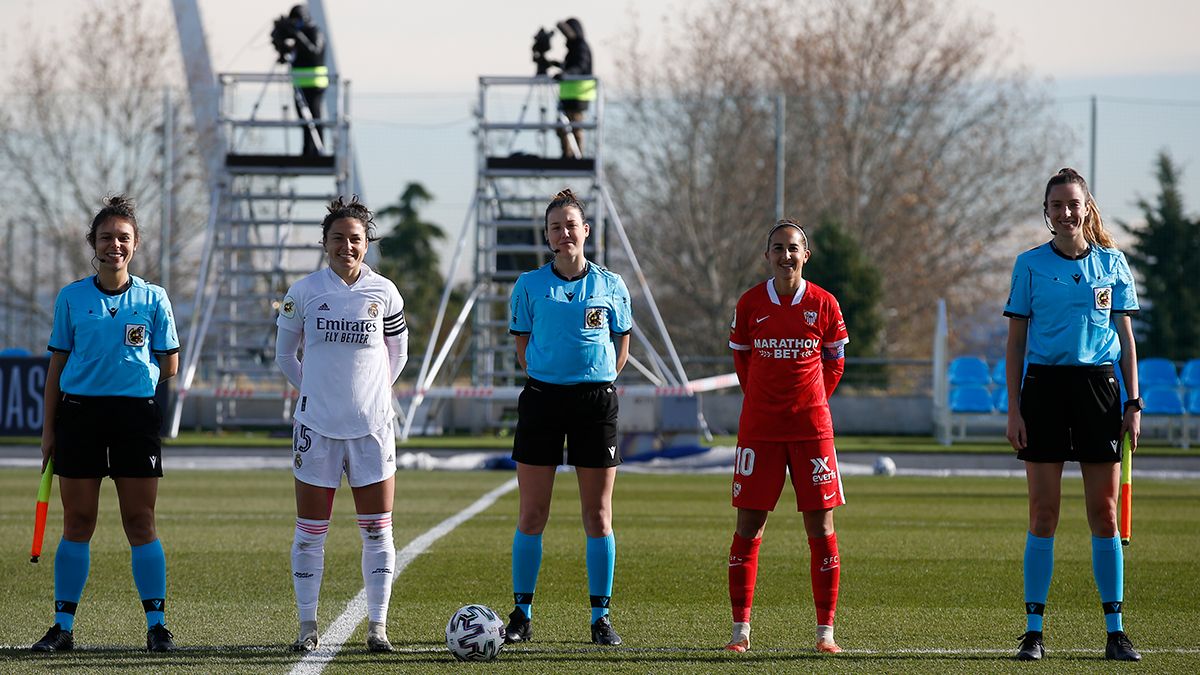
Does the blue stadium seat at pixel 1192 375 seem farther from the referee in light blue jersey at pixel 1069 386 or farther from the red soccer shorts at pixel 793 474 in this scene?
the red soccer shorts at pixel 793 474

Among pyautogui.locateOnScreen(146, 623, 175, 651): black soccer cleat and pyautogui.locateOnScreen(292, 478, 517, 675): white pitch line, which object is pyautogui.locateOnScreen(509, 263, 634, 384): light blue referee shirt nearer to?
pyautogui.locateOnScreen(292, 478, 517, 675): white pitch line

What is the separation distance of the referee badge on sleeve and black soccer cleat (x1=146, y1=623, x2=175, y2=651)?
3.97 ft

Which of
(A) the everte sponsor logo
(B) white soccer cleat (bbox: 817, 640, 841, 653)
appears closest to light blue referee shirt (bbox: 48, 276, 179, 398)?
(A) the everte sponsor logo

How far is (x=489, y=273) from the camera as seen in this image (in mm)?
22359

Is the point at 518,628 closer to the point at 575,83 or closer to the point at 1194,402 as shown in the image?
the point at 575,83

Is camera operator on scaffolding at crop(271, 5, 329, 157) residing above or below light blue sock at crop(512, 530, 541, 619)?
above

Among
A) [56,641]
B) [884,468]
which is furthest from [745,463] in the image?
[884,468]

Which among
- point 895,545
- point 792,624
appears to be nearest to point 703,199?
point 895,545

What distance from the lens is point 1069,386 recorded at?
6266 millimetres

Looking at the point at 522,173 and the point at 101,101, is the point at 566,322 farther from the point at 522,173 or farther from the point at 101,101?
the point at 101,101

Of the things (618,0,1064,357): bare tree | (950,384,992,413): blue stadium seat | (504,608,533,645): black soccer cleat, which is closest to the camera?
(504,608,533,645): black soccer cleat

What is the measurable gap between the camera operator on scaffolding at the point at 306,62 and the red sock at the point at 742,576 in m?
15.8

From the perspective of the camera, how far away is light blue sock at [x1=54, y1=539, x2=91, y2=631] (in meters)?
6.36

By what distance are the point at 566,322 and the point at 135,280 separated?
6.29ft
